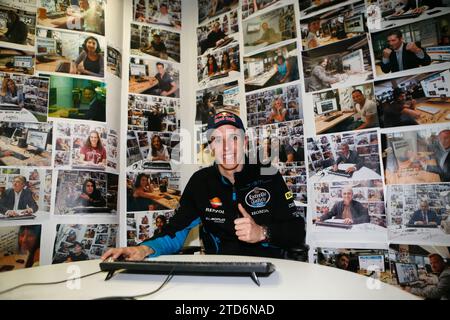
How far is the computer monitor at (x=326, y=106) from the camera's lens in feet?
5.32

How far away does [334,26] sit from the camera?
1.65 metres

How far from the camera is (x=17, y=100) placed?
5.18 feet

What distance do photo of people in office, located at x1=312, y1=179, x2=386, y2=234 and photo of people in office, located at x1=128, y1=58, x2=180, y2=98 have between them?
1.34 meters

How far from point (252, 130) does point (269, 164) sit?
1.04 ft

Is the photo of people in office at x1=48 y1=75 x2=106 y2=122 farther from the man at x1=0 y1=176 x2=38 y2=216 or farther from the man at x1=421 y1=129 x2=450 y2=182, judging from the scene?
the man at x1=421 y1=129 x2=450 y2=182

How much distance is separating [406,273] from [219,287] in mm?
1166

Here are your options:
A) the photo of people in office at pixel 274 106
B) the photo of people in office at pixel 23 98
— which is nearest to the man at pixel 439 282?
the photo of people in office at pixel 274 106

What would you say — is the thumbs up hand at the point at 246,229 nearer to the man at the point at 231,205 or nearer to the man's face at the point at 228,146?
the man at the point at 231,205

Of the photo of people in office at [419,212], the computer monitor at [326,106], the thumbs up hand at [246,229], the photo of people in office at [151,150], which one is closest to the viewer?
the thumbs up hand at [246,229]

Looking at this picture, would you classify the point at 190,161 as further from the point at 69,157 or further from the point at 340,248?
the point at 340,248

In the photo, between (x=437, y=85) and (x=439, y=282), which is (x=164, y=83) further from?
(x=439, y=282)

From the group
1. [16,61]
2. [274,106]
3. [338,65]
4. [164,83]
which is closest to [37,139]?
[16,61]

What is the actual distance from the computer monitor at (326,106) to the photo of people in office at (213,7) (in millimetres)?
1057

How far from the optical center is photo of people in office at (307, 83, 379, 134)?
1.51 meters
